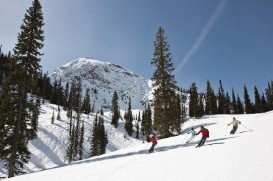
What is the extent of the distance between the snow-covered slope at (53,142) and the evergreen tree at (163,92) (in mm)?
27437

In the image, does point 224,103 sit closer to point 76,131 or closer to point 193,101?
point 193,101

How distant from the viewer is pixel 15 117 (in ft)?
88.5

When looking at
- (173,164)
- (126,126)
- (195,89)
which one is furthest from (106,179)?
(126,126)

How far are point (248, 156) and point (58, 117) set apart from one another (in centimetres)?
8725

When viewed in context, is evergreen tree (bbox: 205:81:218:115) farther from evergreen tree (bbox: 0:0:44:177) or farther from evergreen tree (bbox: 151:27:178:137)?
evergreen tree (bbox: 0:0:44:177)

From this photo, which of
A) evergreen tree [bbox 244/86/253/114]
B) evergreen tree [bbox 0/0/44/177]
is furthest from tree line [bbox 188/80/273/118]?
evergreen tree [bbox 0/0/44/177]

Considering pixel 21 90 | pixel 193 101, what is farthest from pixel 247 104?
pixel 21 90

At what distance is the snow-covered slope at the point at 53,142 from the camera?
221 feet

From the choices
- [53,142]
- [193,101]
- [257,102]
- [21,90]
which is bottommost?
[53,142]

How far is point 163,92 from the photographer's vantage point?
133ft

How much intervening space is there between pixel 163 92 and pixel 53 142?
50.0m

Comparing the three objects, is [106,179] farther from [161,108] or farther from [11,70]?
[161,108]

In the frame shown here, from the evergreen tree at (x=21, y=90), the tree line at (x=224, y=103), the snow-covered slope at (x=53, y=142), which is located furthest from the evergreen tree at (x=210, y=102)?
the evergreen tree at (x=21, y=90)

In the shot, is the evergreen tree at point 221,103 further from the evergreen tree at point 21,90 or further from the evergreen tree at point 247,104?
the evergreen tree at point 21,90
